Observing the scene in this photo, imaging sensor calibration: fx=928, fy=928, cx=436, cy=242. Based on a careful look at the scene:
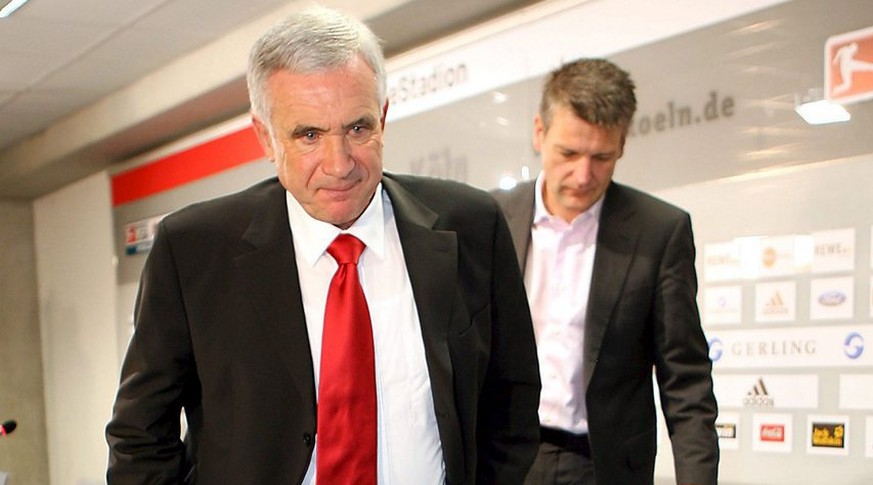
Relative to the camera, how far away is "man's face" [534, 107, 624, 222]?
2.30 metres

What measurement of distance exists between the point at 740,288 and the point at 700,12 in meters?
0.96

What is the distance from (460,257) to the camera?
147 cm

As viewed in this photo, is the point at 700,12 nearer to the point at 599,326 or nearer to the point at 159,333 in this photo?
the point at 599,326

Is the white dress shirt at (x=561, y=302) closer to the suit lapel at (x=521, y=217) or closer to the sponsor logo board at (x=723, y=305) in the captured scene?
the suit lapel at (x=521, y=217)

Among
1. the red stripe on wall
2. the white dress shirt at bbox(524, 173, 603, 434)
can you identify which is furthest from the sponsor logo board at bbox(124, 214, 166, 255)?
the white dress shirt at bbox(524, 173, 603, 434)

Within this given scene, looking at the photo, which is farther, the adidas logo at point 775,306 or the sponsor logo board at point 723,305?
the sponsor logo board at point 723,305

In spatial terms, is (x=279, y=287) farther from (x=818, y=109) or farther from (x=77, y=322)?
(x=77, y=322)

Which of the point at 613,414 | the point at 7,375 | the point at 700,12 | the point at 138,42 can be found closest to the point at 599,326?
the point at 613,414

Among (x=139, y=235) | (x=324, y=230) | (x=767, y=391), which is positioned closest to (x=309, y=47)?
(x=324, y=230)

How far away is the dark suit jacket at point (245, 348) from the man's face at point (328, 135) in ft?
0.32

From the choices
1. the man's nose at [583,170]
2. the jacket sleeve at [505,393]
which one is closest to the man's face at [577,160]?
the man's nose at [583,170]

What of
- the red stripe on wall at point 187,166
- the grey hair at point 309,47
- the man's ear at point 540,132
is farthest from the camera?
the red stripe on wall at point 187,166

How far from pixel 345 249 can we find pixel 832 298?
1.98 metres

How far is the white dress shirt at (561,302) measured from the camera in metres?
2.27
